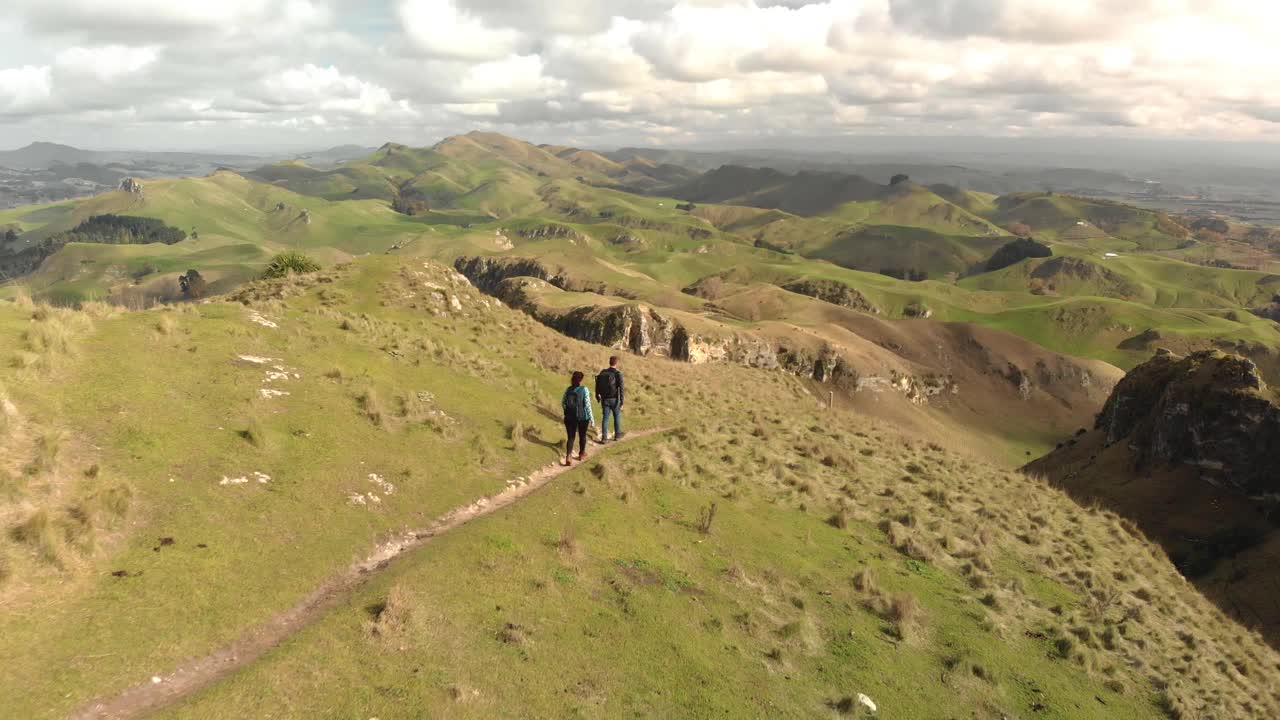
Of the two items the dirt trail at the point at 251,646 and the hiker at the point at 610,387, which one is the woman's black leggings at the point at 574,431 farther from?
the dirt trail at the point at 251,646

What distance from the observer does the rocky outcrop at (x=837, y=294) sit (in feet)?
607

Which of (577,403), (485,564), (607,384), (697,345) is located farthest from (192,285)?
(485,564)

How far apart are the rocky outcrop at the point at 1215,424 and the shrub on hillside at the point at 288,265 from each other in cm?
6772

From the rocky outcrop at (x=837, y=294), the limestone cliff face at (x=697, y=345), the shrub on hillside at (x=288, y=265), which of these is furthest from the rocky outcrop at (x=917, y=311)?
the shrub on hillside at (x=288, y=265)

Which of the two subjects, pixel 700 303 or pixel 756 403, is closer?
pixel 756 403

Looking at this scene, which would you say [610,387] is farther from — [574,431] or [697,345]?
[697,345]

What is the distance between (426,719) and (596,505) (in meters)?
9.24

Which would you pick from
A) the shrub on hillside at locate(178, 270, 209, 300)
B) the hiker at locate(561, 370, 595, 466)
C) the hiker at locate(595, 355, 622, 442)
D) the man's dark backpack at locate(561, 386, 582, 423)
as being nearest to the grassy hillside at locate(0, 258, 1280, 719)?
the hiker at locate(561, 370, 595, 466)

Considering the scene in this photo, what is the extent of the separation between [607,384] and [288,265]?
140 ft

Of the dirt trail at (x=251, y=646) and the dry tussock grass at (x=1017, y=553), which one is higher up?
the dirt trail at (x=251, y=646)

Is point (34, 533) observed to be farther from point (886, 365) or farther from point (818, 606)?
point (886, 365)

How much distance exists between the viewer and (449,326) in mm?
38750

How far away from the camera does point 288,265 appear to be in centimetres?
5238

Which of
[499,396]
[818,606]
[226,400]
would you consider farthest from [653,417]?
[226,400]
